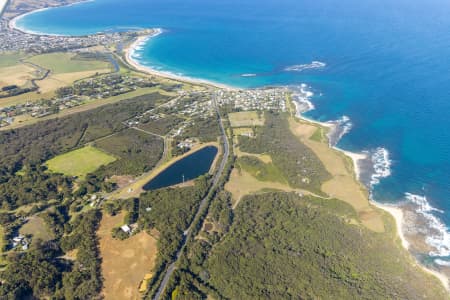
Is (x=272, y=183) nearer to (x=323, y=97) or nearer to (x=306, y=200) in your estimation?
(x=306, y=200)

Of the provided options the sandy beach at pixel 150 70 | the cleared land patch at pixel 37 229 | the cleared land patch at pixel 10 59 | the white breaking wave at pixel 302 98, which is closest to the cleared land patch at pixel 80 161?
the cleared land patch at pixel 37 229

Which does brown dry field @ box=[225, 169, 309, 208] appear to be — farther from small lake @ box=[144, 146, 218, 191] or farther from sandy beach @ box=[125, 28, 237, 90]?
sandy beach @ box=[125, 28, 237, 90]

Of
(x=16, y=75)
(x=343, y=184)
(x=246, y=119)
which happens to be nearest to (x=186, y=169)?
(x=246, y=119)

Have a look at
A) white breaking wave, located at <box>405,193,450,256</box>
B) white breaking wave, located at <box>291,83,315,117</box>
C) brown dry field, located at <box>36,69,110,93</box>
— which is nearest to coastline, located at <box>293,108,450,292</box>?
white breaking wave, located at <box>405,193,450,256</box>

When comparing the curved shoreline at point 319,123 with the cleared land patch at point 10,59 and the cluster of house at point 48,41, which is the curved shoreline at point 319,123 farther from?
the cleared land patch at point 10,59

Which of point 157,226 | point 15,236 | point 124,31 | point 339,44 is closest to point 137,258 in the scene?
point 157,226
